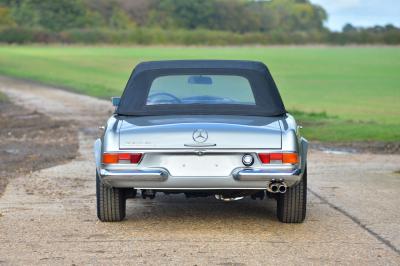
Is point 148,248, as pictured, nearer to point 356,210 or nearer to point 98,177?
point 98,177

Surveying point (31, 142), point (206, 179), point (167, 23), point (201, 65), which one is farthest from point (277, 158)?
point (167, 23)

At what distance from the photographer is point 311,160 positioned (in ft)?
51.8

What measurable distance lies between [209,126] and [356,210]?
6.87 feet

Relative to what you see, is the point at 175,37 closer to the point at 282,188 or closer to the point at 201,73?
the point at 201,73

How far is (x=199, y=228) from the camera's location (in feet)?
30.2

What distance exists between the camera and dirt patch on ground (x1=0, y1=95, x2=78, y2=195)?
1517 cm

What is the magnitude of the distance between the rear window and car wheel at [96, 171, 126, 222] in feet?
3.18

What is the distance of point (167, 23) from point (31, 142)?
14610cm

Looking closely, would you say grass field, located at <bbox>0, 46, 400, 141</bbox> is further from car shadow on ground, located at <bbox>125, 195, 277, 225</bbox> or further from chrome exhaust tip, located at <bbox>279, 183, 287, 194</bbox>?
chrome exhaust tip, located at <bbox>279, 183, 287, 194</bbox>

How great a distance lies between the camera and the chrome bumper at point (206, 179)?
28.8ft

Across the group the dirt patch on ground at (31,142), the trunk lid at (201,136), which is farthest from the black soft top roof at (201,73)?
the dirt patch on ground at (31,142)

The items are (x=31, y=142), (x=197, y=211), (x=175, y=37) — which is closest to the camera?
(x=197, y=211)

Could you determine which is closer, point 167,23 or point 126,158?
point 126,158

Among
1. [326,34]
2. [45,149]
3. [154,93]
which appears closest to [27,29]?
[326,34]
